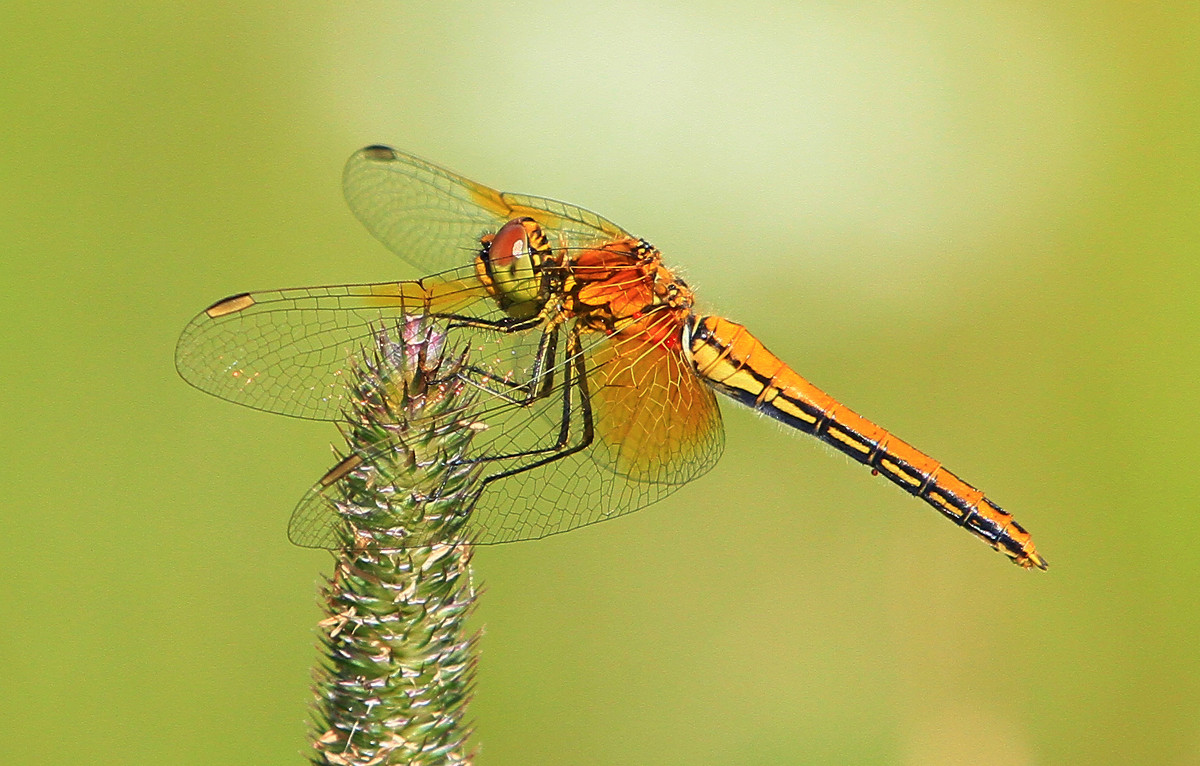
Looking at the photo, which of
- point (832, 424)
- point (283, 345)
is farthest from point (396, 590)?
point (832, 424)

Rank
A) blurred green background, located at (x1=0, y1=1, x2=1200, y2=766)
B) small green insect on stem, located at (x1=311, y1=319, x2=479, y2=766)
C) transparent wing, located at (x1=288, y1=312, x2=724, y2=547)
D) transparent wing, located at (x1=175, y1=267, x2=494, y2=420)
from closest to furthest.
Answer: small green insect on stem, located at (x1=311, y1=319, x2=479, y2=766), transparent wing, located at (x1=175, y1=267, x2=494, y2=420), transparent wing, located at (x1=288, y1=312, x2=724, y2=547), blurred green background, located at (x1=0, y1=1, x2=1200, y2=766)

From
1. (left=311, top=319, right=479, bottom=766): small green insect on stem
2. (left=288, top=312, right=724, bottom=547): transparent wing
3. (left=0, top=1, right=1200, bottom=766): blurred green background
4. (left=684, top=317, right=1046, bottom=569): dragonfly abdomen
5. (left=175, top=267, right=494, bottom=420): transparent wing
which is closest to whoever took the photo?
(left=311, top=319, right=479, bottom=766): small green insect on stem

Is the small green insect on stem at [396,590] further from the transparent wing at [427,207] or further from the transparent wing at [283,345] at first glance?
the transparent wing at [427,207]

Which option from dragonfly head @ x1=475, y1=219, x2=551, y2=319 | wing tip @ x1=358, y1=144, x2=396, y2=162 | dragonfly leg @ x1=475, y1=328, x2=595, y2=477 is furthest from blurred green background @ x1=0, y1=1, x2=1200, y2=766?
wing tip @ x1=358, y1=144, x2=396, y2=162

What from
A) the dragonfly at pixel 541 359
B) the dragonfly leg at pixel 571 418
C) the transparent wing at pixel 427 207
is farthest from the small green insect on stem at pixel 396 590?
the transparent wing at pixel 427 207

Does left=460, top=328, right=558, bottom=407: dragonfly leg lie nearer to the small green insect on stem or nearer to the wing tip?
the small green insect on stem

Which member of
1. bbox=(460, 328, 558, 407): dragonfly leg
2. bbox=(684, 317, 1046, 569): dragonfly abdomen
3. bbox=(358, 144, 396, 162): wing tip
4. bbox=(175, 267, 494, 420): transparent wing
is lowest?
bbox=(175, 267, 494, 420): transparent wing
